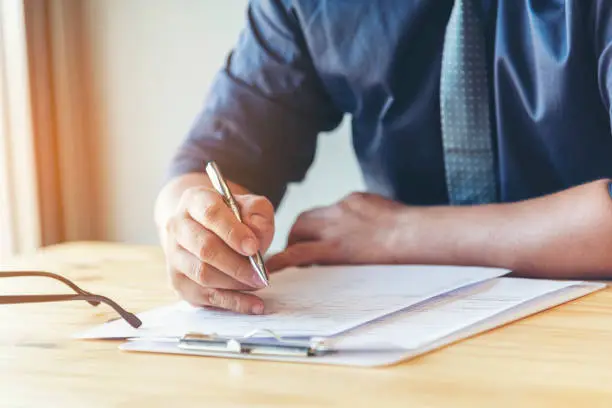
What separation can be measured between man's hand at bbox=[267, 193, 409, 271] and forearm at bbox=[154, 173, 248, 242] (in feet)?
0.43

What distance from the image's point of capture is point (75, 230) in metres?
2.38

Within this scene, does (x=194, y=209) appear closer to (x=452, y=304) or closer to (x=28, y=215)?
(x=452, y=304)

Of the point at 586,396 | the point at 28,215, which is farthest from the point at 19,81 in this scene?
the point at 586,396

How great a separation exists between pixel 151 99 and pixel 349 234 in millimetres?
1297

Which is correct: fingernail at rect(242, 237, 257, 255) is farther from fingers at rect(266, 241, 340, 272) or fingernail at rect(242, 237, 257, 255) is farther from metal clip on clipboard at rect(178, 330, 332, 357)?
fingers at rect(266, 241, 340, 272)

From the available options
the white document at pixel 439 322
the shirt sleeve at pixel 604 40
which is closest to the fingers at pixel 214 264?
the white document at pixel 439 322

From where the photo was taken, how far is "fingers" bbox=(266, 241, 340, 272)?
3.55ft

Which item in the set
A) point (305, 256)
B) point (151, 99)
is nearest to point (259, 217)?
point (305, 256)

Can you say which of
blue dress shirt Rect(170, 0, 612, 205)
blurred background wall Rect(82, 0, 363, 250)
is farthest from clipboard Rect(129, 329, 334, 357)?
blurred background wall Rect(82, 0, 363, 250)

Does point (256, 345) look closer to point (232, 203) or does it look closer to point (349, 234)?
point (232, 203)

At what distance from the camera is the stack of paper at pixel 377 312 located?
0.68 meters

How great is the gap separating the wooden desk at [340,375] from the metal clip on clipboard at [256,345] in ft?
0.05

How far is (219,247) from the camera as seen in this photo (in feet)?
2.78

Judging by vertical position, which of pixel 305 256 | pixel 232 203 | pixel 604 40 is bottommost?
pixel 305 256
